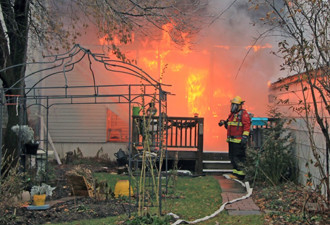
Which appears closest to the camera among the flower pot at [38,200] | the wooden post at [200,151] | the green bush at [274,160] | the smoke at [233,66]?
the flower pot at [38,200]

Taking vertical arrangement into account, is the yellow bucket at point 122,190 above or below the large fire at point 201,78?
below

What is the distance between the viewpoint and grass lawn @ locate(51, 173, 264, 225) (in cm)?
627

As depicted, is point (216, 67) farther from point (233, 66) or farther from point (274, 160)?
point (274, 160)

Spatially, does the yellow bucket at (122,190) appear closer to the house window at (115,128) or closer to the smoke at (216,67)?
the house window at (115,128)

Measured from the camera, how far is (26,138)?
28.9 feet

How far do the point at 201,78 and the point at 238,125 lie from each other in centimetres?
456

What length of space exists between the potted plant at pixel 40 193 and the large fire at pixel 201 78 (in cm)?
691

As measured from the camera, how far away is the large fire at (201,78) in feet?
46.3

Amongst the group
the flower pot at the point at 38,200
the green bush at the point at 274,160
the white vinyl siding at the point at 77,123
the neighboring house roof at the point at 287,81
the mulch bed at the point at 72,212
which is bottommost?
the mulch bed at the point at 72,212

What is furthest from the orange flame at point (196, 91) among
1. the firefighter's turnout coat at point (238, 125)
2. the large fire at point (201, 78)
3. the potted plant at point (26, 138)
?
the potted plant at point (26, 138)

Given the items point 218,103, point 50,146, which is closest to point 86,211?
point 50,146

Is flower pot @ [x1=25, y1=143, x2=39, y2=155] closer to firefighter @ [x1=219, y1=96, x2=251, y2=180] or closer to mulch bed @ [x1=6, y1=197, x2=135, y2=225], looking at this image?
mulch bed @ [x1=6, y1=197, x2=135, y2=225]

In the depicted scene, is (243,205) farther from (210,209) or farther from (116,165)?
(116,165)

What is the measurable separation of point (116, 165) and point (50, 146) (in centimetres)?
228
